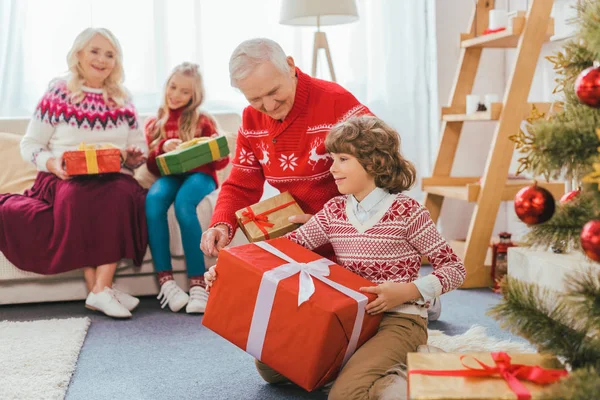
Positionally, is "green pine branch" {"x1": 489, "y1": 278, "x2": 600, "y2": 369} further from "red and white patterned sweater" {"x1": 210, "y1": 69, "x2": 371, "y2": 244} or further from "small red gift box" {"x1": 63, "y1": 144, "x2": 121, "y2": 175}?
"small red gift box" {"x1": 63, "y1": 144, "x2": 121, "y2": 175}

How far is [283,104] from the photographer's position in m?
1.82

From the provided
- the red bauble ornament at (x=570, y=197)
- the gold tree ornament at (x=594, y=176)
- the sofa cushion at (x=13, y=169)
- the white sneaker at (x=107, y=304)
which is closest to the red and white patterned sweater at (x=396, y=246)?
the red bauble ornament at (x=570, y=197)

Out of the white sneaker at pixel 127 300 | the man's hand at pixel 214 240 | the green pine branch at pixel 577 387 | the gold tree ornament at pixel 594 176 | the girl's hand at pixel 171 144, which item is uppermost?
the gold tree ornament at pixel 594 176

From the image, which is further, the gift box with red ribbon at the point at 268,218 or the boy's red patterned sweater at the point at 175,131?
the boy's red patterned sweater at the point at 175,131

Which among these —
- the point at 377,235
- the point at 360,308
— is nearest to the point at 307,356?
the point at 360,308

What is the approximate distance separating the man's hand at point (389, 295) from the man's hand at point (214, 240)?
19.0 inches

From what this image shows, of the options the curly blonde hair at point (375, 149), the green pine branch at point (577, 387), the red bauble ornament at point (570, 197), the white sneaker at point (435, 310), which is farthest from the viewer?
the white sneaker at point (435, 310)

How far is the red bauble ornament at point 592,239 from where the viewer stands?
900mm

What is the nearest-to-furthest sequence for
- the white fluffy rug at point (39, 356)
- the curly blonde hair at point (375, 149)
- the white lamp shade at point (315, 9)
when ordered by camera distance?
the curly blonde hair at point (375, 149)
the white fluffy rug at point (39, 356)
the white lamp shade at point (315, 9)

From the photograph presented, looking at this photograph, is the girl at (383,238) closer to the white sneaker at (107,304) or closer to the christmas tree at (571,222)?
the christmas tree at (571,222)

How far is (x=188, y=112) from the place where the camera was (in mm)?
2967

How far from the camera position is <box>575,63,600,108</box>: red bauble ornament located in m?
0.95

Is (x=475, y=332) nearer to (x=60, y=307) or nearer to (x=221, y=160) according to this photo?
(x=221, y=160)

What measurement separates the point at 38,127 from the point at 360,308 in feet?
6.13
